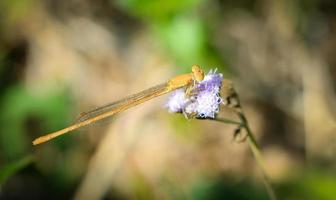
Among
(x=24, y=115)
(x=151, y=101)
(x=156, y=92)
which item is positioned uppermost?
(x=151, y=101)

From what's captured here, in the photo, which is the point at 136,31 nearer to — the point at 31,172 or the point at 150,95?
the point at 31,172

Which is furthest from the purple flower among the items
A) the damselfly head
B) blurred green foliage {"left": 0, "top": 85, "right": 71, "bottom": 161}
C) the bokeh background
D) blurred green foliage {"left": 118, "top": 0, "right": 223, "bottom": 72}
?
blurred green foliage {"left": 0, "top": 85, "right": 71, "bottom": 161}

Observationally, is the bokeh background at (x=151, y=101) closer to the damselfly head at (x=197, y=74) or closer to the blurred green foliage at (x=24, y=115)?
the blurred green foliage at (x=24, y=115)

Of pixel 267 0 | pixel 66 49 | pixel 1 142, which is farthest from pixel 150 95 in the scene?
pixel 66 49

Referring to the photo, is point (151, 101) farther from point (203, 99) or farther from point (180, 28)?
point (203, 99)

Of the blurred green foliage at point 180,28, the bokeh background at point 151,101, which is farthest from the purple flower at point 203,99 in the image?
the bokeh background at point 151,101

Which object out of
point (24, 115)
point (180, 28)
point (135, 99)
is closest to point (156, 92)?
point (135, 99)
